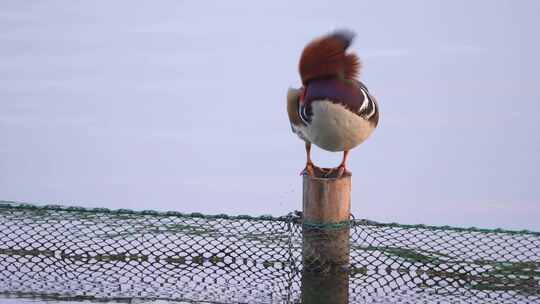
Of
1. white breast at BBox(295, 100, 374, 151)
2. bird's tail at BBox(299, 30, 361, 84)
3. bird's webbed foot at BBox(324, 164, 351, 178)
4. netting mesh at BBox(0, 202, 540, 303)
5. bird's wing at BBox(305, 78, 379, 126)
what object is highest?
bird's tail at BBox(299, 30, 361, 84)

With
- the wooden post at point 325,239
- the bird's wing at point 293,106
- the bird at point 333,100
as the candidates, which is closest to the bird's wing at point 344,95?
the bird at point 333,100

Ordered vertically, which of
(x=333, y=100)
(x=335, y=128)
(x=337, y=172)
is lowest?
(x=337, y=172)

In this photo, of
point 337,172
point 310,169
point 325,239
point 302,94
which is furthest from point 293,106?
point 325,239

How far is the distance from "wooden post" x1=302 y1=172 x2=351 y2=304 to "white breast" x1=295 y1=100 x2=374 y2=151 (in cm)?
31

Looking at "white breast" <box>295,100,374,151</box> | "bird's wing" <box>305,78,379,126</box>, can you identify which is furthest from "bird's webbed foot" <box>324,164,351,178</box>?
"bird's wing" <box>305,78,379,126</box>

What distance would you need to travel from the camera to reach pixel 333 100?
483cm

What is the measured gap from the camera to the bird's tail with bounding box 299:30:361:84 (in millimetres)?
4980

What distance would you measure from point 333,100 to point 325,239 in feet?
Answer: 2.65

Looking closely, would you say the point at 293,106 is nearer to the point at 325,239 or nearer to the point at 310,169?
the point at 310,169

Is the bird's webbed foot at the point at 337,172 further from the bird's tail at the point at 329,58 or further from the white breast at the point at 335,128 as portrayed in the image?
the bird's tail at the point at 329,58

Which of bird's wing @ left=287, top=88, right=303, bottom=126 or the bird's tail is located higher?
the bird's tail

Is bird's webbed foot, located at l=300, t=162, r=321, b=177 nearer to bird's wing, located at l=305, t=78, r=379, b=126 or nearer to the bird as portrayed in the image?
the bird

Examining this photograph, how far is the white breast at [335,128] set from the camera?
15.8ft

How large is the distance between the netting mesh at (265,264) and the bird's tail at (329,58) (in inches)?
35.3
